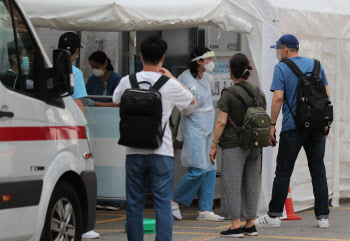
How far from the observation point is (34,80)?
6023 millimetres

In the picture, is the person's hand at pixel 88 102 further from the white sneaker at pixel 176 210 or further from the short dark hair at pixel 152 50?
the short dark hair at pixel 152 50

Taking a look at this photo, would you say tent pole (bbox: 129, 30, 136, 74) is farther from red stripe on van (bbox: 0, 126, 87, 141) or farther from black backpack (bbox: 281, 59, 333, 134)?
red stripe on van (bbox: 0, 126, 87, 141)

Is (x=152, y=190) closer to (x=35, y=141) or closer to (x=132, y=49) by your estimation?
(x=35, y=141)

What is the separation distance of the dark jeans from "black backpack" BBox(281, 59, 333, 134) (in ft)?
0.54

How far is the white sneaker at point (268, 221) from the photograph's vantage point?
29.8 feet

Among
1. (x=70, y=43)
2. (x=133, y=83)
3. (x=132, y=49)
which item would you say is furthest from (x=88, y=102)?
(x=133, y=83)

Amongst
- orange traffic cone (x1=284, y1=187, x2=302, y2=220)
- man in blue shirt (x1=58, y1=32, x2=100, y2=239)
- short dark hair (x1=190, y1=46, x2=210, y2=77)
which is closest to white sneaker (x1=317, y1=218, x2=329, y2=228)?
orange traffic cone (x1=284, y1=187, x2=302, y2=220)

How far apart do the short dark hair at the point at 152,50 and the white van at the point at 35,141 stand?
0.69m

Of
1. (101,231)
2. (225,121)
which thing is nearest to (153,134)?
(225,121)

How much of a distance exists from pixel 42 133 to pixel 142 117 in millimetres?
831

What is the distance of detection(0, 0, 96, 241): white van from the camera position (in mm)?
5504

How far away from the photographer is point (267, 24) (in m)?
9.34

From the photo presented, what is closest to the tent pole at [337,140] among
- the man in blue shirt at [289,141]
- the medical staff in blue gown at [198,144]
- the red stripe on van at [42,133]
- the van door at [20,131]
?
the man in blue shirt at [289,141]

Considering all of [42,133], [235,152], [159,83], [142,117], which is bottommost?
[235,152]
